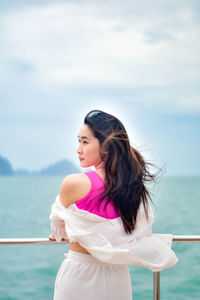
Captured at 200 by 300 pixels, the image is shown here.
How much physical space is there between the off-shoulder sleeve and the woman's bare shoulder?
7 cm

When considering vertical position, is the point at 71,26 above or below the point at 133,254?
above

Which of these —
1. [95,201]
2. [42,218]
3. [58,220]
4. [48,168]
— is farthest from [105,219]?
[48,168]

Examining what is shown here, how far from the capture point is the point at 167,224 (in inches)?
1315

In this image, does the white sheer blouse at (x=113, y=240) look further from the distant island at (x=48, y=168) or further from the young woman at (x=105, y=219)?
the distant island at (x=48, y=168)

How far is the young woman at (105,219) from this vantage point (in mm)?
1576

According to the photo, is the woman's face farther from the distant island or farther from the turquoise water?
the distant island

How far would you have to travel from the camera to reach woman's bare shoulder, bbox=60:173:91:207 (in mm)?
1586

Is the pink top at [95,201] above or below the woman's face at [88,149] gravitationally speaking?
below

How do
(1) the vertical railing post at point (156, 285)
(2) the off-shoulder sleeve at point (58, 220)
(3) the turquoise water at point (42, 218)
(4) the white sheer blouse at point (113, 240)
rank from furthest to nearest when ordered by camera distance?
(3) the turquoise water at point (42, 218) → (1) the vertical railing post at point (156, 285) → (2) the off-shoulder sleeve at point (58, 220) → (4) the white sheer blouse at point (113, 240)

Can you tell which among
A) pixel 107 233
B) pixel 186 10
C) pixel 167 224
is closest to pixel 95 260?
pixel 107 233

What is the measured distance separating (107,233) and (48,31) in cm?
3818

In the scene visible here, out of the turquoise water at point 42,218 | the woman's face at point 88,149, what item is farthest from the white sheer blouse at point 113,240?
the turquoise water at point 42,218

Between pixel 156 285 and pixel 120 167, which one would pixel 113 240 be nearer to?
pixel 120 167

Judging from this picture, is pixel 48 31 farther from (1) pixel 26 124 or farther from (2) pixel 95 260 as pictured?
(2) pixel 95 260
